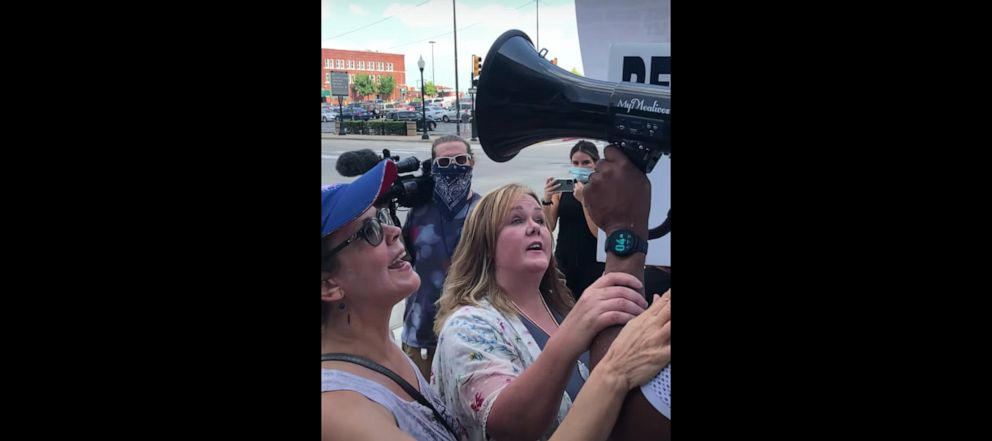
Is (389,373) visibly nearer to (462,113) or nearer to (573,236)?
(573,236)

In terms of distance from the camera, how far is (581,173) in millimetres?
1639

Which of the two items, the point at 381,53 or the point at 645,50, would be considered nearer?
the point at 645,50

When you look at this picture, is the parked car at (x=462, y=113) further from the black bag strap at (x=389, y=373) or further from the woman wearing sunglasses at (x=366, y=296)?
the black bag strap at (x=389, y=373)

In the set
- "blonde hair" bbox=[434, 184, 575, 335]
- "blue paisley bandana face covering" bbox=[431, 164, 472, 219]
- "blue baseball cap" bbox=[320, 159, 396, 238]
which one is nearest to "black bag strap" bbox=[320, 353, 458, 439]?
"blonde hair" bbox=[434, 184, 575, 335]

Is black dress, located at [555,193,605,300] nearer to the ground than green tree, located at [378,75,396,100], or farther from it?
nearer to the ground

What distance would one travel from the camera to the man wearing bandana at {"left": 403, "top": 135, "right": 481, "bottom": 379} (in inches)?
68.2

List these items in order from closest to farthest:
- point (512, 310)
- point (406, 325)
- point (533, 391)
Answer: point (533, 391) < point (512, 310) < point (406, 325)

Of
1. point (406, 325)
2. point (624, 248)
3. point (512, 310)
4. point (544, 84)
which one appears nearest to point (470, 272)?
point (512, 310)

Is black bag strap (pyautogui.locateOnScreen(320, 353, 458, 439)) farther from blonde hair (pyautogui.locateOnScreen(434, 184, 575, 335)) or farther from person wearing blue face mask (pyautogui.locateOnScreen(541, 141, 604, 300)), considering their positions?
person wearing blue face mask (pyautogui.locateOnScreen(541, 141, 604, 300))

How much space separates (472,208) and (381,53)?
555 mm

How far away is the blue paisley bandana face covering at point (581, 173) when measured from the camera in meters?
1.63

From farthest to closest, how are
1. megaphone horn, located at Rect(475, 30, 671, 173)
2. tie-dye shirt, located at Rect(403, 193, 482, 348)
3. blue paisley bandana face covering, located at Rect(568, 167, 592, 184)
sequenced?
1. tie-dye shirt, located at Rect(403, 193, 482, 348)
2. blue paisley bandana face covering, located at Rect(568, 167, 592, 184)
3. megaphone horn, located at Rect(475, 30, 671, 173)

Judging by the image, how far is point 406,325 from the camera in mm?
1843
